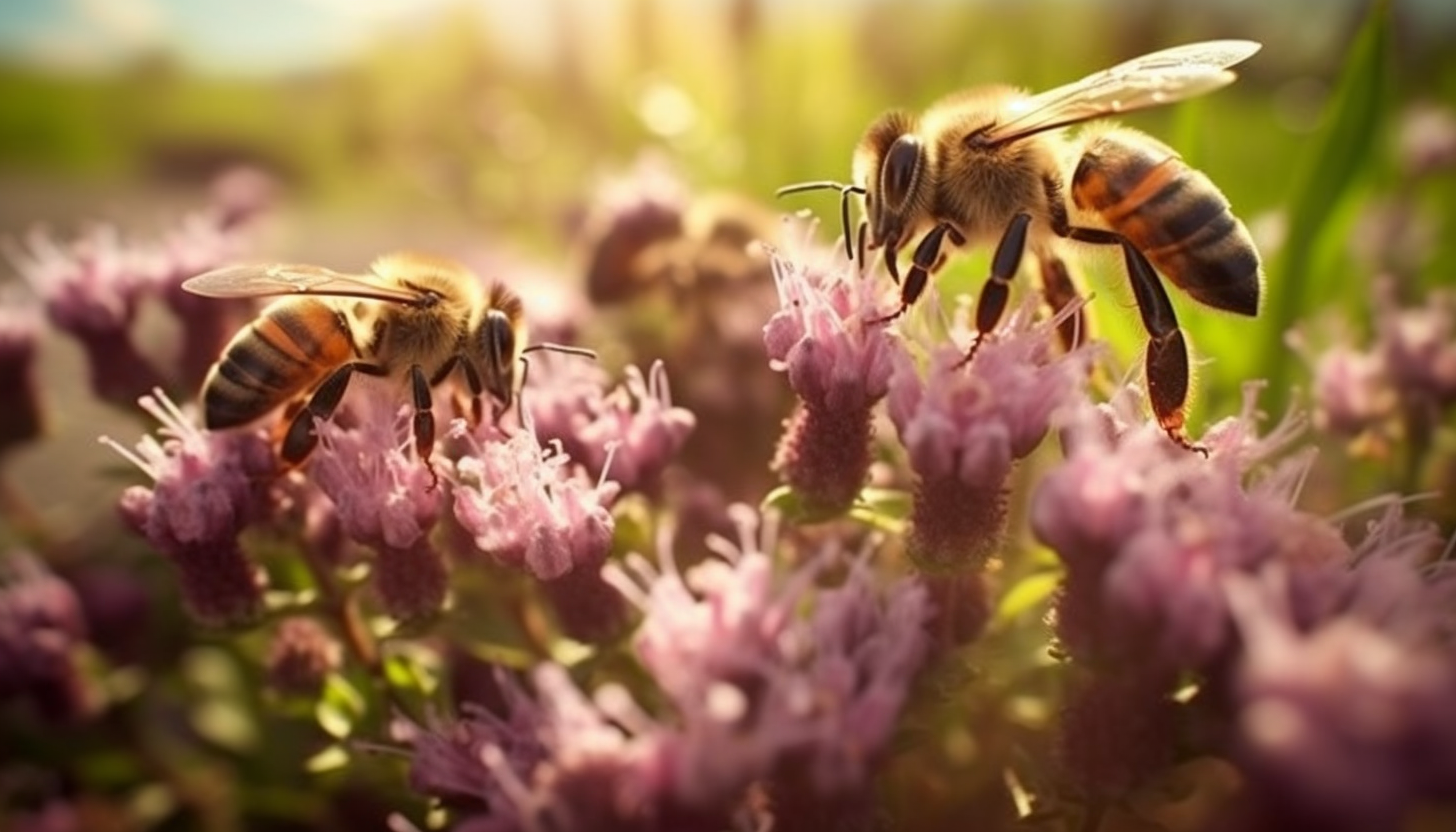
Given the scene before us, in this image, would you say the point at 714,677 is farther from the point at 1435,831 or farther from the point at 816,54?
the point at 816,54

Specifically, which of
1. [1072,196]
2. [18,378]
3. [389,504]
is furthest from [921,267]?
[18,378]

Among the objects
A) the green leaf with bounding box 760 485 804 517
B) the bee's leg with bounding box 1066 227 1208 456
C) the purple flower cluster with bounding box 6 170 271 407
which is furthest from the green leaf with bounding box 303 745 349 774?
the bee's leg with bounding box 1066 227 1208 456

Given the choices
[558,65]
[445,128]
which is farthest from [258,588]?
[445,128]

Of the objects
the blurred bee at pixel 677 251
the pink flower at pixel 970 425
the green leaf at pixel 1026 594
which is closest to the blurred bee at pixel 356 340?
the pink flower at pixel 970 425

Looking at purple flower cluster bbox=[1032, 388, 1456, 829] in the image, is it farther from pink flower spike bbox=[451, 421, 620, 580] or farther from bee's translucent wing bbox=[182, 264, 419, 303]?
bee's translucent wing bbox=[182, 264, 419, 303]

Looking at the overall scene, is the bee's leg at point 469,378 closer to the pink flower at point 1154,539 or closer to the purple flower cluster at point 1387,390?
the pink flower at point 1154,539
